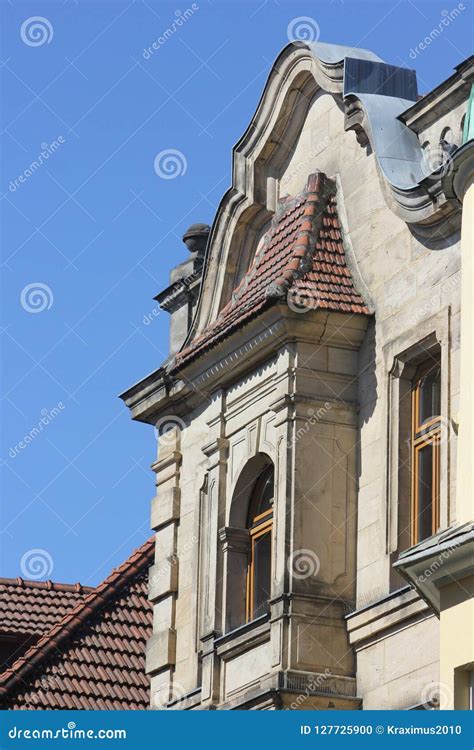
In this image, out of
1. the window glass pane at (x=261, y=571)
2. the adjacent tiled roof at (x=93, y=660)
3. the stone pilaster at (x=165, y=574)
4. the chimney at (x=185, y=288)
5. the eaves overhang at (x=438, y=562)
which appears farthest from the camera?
the adjacent tiled roof at (x=93, y=660)

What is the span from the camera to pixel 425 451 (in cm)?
2378

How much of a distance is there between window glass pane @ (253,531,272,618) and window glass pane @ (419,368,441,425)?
2790 millimetres

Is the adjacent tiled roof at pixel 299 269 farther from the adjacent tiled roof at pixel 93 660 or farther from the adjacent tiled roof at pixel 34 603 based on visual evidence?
the adjacent tiled roof at pixel 34 603

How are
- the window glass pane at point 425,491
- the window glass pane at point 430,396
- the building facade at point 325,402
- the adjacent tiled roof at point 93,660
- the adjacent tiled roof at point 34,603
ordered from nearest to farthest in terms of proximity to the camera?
the building facade at point 325,402 < the window glass pane at point 425,491 < the window glass pane at point 430,396 < the adjacent tiled roof at point 93,660 < the adjacent tiled roof at point 34,603

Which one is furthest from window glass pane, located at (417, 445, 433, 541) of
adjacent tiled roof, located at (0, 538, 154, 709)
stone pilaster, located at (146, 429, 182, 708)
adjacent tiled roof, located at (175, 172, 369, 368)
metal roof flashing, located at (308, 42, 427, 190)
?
adjacent tiled roof, located at (0, 538, 154, 709)

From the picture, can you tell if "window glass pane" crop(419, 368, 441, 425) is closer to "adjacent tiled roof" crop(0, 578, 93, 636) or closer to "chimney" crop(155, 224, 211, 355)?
"chimney" crop(155, 224, 211, 355)

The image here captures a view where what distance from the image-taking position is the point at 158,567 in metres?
28.7

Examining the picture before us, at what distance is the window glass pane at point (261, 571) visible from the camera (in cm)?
2589

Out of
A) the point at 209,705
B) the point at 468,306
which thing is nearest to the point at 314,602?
the point at 209,705

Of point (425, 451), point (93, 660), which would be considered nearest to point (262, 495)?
point (425, 451)

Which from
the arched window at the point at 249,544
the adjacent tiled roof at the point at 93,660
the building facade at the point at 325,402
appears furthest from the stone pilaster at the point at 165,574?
the adjacent tiled roof at the point at 93,660

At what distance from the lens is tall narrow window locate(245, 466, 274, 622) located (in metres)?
25.9

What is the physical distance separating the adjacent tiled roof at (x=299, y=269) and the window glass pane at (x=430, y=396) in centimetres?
126

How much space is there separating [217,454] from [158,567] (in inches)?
95.8
